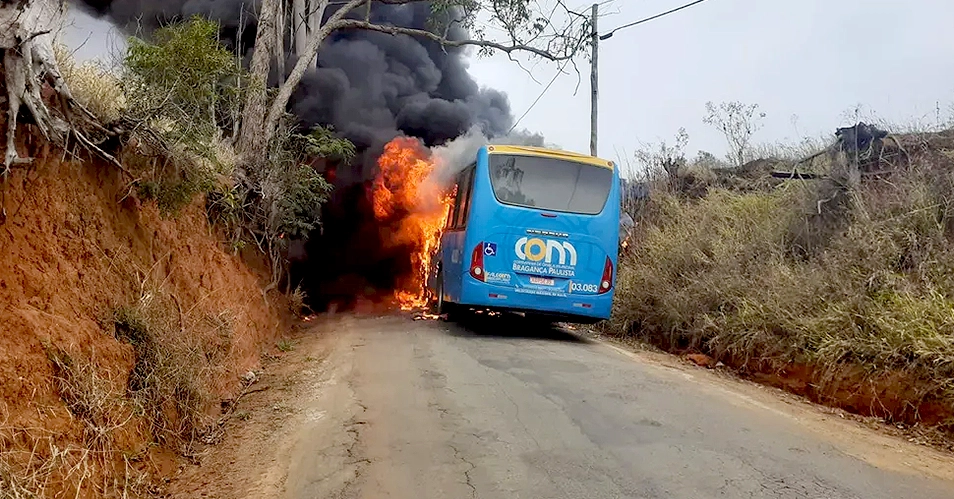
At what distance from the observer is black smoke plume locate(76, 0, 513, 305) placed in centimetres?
1750

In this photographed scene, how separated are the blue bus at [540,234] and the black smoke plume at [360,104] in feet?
24.5

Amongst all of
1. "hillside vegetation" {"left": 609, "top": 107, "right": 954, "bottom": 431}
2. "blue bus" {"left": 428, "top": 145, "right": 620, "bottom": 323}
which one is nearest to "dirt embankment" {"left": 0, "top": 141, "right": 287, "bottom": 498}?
"blue bus" {"left": 428, "top": 145, "right": 620, "bottom": 323}

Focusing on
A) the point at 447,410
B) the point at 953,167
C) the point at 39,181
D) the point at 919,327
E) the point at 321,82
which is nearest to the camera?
the point at 39,181

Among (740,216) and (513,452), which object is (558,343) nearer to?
(740,216)

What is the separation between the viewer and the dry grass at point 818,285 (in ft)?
22.3

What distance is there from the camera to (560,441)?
5297mm

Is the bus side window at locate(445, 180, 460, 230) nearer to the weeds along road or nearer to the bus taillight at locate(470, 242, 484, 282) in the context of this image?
the bus taillight at locate(470, 242, 484, 282)

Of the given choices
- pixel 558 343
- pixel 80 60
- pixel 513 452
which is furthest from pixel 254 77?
pixel 513 452

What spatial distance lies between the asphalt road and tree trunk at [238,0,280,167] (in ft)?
16.1

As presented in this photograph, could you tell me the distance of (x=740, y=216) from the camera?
12.3 metres

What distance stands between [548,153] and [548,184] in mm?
523

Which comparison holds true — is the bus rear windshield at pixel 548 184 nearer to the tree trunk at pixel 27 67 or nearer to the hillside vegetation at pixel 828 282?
the hillside vegetation at pixel 828 282

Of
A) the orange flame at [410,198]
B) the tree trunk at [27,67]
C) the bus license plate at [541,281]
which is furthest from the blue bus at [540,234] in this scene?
the orange flame at [410,198]

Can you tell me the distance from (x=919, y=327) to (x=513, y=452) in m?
4.34
